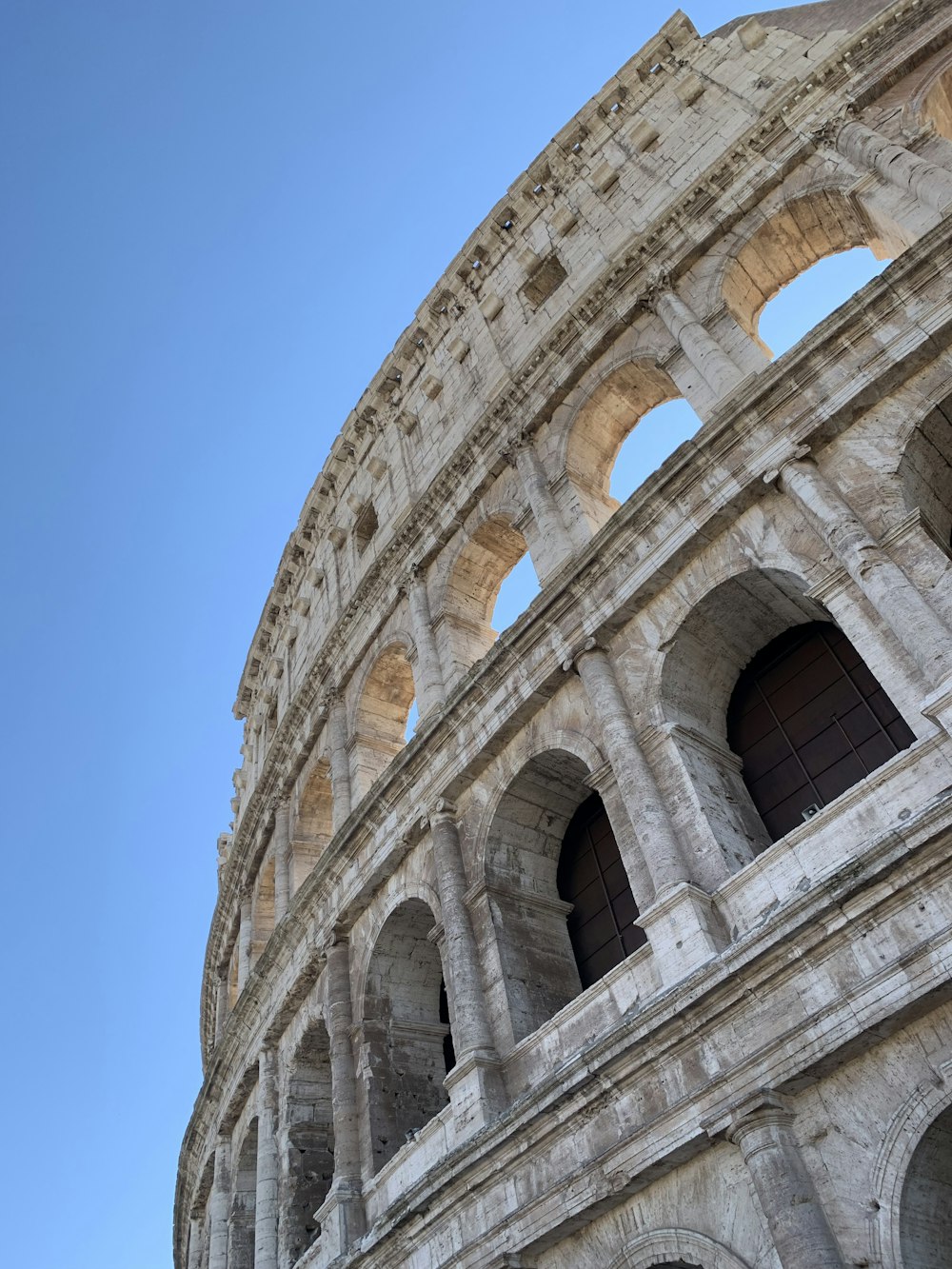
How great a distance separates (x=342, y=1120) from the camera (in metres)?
10.9

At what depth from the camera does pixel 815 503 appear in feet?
29.2

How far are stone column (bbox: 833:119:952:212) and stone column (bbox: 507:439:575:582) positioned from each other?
4.70 m

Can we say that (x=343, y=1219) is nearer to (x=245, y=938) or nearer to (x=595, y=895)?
(x=595, y=895)

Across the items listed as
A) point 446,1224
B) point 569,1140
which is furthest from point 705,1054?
point 446,1224

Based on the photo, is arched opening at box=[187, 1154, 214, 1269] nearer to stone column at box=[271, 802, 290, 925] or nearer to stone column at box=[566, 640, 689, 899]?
stone column at box=[271, 802, 290, 925]

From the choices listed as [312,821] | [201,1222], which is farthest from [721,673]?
[201,1222]

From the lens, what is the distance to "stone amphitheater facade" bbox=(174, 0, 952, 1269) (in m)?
6.77

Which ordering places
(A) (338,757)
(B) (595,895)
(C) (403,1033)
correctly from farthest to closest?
1. (A) (338,757)
2. (C) (403,1033)
3. (B) (595,895)

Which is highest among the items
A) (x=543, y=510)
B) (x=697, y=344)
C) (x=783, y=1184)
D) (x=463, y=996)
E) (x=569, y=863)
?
(x=697, y=344)

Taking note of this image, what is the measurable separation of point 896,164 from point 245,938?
45.0 feet

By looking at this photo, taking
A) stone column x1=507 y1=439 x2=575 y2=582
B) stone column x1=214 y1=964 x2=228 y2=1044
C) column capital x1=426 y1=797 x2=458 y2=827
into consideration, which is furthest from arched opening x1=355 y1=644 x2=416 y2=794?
stone column x1=214 y1=964 x2=228 y2=1044

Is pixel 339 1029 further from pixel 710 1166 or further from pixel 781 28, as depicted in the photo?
pixel 781 28

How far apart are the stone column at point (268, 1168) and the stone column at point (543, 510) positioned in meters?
6.94

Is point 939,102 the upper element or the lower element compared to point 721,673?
upper
